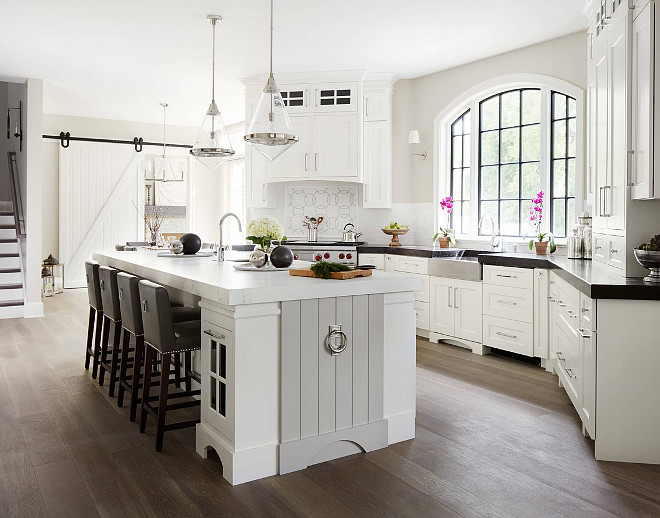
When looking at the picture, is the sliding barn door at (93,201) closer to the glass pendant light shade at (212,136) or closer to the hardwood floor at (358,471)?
the glass pendant light shade at (212,136)

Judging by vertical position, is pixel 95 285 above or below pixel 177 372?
above

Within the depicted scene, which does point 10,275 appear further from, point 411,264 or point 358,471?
point 358,471

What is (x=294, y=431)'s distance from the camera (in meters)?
2.89

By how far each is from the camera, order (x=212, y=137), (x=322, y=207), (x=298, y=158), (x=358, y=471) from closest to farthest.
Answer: (x=358, y=471), (x=212, y=137), (x=298, y=158), (x=322, y=207)

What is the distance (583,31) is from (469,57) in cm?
124

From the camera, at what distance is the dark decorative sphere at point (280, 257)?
12.2 ft

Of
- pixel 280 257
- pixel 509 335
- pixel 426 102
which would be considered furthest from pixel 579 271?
pixel 426 102

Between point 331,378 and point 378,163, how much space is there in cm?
448

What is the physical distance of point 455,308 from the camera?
18.5 ft

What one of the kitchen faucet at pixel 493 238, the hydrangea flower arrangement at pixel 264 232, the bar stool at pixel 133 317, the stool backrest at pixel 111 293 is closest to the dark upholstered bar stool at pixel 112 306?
the stool backrest at pixel 111 293

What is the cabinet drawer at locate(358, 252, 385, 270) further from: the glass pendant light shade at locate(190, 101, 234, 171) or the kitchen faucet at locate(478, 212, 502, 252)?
the glass pendant light shade at locate(190, 101, 234, 171)

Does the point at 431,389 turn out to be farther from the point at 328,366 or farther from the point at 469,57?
the point at 469,57

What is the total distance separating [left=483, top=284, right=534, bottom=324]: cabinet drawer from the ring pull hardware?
2.45 m

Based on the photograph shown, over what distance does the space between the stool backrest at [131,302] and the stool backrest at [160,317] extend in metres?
0.33
